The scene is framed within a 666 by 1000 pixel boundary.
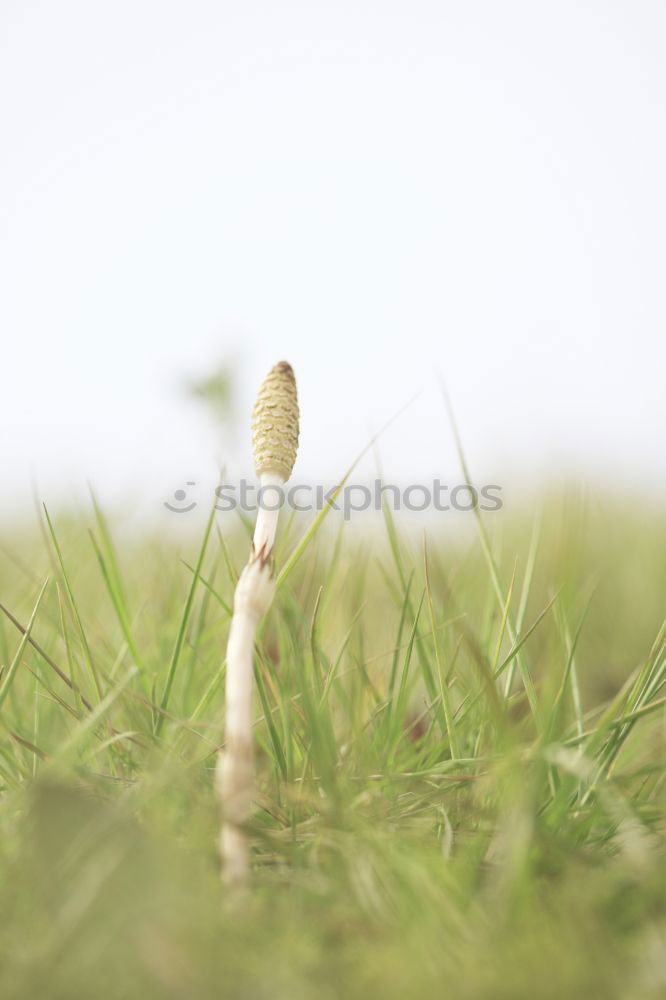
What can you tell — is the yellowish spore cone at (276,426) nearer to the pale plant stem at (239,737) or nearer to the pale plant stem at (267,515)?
the pale plant stem at (267,515)

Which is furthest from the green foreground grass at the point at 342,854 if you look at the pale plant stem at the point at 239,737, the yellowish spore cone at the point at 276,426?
the yellowish spore cone at the point at 276,426

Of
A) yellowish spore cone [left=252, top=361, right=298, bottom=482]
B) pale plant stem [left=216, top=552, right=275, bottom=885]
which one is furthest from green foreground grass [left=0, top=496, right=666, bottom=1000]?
yellowish spore cone [left=252, top=361, right=298, bottom=482]

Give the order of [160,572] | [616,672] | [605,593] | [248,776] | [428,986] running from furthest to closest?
1. [605,593]
2. [616,672]
3. [160,572]
4. [248,776]
5. [428,986]

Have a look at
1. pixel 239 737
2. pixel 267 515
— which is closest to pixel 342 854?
pixel 239 737

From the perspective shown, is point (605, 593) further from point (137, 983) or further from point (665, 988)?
point (137, 983)

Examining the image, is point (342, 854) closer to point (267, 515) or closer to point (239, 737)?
point (239, 737)

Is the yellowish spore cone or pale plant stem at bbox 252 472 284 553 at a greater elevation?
the yellowish spore cone

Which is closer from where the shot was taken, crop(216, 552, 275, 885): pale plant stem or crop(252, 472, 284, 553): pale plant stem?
crop(216, 552, 275, 885): pale plant stem

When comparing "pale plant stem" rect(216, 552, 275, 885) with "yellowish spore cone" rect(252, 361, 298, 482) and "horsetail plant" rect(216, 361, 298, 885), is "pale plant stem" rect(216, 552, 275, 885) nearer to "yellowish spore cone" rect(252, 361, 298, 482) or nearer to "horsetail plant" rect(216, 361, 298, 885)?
"horsetail plant" rect(216, 361, 298, 885)

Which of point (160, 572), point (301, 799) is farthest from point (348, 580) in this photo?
point (301, 799)
